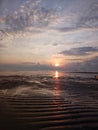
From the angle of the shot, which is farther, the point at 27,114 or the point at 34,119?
the point at 27,114

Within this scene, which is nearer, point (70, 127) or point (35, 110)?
point (70, 127)

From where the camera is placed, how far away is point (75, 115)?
428 inches

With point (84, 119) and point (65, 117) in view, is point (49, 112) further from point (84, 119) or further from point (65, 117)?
point (84, 119)

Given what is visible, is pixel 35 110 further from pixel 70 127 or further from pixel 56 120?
pixel 70 127

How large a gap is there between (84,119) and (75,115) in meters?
0.85

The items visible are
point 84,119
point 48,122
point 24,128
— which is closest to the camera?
point 24,128

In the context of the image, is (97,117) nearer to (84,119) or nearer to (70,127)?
(84,119)

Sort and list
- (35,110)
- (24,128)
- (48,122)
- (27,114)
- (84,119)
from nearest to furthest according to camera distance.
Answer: (24,128), (48,122), (84,119), (27,114), (35,110)

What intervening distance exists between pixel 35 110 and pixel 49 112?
0.85m

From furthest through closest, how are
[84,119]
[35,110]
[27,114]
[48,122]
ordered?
1. [35,110]
2. [27,114]
3. [84,119]
4. [48,122]

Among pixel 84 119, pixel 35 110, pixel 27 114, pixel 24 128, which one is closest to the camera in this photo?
pixel 24 128

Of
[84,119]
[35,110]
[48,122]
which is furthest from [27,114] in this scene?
[84,119]

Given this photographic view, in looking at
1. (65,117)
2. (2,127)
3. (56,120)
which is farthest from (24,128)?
(65,117)

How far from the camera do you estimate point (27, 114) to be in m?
10.8
